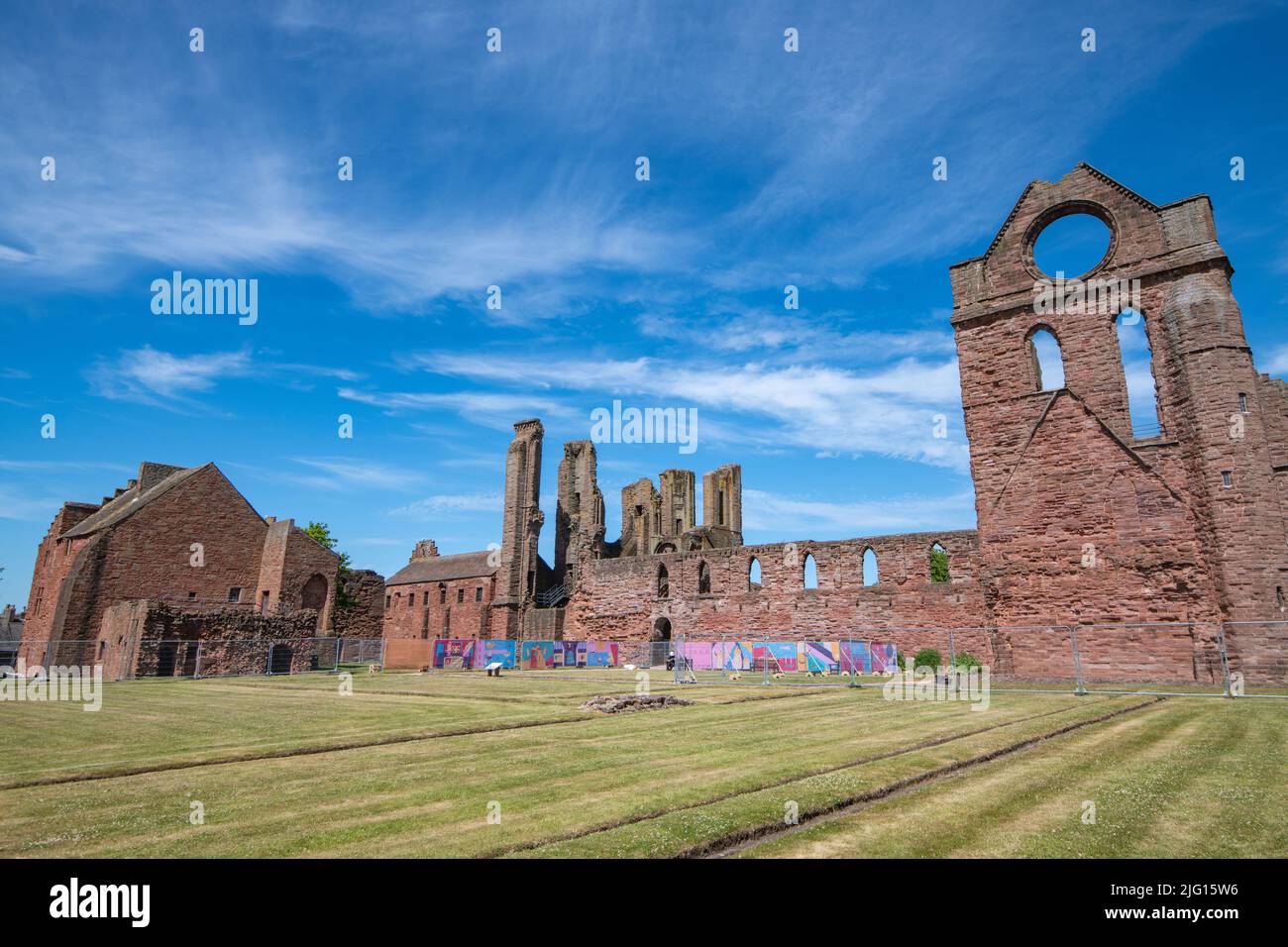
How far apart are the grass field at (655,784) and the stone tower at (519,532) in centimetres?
3485

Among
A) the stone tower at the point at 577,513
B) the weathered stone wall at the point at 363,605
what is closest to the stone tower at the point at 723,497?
the stone tower at the point at 577,513

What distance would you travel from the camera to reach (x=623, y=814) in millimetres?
5824

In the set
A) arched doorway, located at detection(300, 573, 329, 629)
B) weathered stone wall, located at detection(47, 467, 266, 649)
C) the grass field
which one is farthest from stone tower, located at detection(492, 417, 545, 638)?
the grass field

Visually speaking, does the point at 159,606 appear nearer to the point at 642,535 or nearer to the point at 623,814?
the point at 623,814

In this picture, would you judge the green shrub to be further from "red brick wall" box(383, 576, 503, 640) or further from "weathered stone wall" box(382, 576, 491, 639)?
"red brick wall" box(383, 576, 503, 640)

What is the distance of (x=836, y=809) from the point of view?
615 centimetres

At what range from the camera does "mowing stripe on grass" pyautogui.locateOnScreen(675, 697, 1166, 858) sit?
507 cm

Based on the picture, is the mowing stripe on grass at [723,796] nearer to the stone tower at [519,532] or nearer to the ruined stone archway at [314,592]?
the ruined stone archway at [314,592]

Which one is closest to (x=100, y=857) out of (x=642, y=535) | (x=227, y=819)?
(x=227, y=819)

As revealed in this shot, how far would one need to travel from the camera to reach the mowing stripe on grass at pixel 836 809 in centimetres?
507

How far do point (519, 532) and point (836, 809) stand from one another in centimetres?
4452

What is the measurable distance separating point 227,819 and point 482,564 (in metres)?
48.7

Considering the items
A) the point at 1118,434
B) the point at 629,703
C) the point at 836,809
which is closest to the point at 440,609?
the point at 629,703
